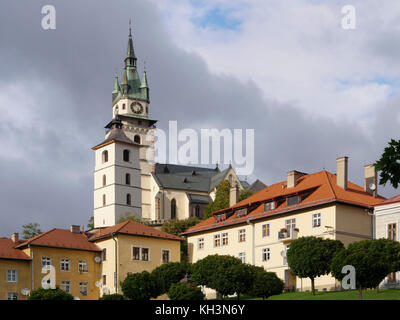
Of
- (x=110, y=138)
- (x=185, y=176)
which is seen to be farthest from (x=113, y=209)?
(x=185, y=176)

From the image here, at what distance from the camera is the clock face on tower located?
160 m

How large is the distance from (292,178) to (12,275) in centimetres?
2674

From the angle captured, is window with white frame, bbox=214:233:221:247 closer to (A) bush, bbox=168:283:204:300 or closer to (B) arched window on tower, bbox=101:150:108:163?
(A) bush, bbox=168:283:204:300

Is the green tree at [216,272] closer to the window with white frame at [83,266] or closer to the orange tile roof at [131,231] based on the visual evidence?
the orange tile roof at [131,231]

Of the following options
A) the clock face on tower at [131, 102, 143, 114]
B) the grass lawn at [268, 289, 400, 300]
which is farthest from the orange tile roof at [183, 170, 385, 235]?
the clock face on tower at [131, 102, 143, 114]

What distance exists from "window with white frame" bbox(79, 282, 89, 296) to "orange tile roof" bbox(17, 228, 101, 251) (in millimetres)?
3255

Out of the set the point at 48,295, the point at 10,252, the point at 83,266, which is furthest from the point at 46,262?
the point at 48,295

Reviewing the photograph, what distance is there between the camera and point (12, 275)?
215 ft

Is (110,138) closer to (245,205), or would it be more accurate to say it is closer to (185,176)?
(185,176)

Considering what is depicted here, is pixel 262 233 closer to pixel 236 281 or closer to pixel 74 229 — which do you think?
pixel 236 281

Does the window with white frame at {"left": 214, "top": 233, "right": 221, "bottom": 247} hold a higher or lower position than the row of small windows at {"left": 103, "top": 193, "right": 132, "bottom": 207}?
lower

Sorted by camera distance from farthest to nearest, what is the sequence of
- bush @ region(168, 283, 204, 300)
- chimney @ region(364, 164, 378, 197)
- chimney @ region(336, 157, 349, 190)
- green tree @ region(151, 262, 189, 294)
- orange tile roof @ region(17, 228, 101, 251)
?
orange tile roof @ region(17, 228, 101, 251) < chimney @ region(364, 164, 378, 197) < chimney @ region(336, 157, 349, 190) < green tree @ region(151, 262, 189, 294) < bush @ region(168, 283, 204, 300)

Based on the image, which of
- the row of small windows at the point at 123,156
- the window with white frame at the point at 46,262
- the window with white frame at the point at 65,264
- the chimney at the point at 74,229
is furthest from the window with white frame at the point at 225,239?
the row of small windows at the point at 123,156

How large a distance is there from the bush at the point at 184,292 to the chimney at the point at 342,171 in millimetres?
18348
